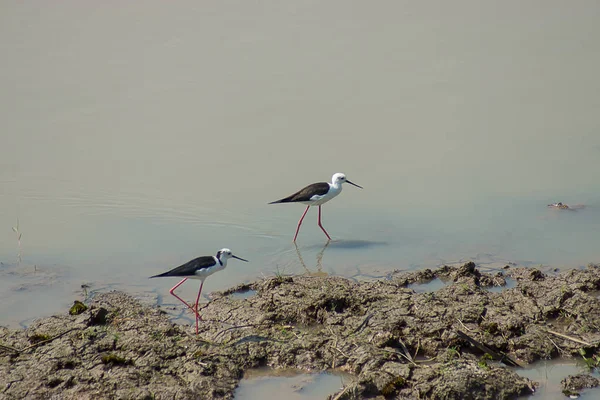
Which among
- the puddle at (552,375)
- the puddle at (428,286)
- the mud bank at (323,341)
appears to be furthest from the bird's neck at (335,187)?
the puddle at (552,375)

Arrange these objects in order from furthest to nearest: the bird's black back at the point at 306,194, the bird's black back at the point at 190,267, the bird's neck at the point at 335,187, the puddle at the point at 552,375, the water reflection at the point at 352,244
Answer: the bird's neck at the point at 335,187 < the bird's black back at the point at 306,194 < the water reflection at the point at 352,244 < the bird's black back at the point at 190,267 < the puddle at the point at 552,375

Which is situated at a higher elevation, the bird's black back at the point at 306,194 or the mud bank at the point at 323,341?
the bird's black back at the point at 306,194

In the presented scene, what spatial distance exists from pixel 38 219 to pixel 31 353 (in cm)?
437

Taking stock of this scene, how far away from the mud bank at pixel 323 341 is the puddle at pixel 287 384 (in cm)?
8

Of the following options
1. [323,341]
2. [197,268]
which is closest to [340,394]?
[323,341]

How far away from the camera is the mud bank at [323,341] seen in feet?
17.8

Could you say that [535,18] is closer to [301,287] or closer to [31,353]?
[301,287]

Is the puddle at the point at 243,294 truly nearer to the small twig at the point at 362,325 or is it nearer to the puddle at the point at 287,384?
the small twig at the point at 362,325

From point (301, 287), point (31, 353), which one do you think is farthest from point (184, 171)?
point (31, 353)

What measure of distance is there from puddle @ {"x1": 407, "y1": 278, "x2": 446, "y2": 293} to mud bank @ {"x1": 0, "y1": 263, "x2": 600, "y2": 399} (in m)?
0.28

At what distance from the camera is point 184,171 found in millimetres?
11070

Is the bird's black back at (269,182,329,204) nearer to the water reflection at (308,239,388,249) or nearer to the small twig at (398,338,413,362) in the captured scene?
the water reflection at (308,239,388,249)

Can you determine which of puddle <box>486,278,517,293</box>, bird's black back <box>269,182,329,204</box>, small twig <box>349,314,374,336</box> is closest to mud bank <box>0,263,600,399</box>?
small twig <box>349,314,374,336</box>

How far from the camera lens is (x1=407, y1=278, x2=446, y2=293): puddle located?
7418mm
